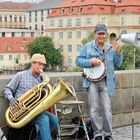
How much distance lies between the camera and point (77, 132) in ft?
22.2

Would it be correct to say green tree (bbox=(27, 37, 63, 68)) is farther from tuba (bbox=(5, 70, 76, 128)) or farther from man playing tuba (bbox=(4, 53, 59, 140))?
tuba (bbox=(5, 70, 76, 128))

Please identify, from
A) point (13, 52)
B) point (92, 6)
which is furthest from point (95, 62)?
point (13, 52)

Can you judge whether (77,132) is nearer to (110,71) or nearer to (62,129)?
(62,129)

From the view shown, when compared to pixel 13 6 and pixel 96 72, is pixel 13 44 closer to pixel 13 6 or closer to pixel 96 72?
pixel 13 6

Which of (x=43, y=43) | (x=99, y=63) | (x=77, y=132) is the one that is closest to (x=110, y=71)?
(x=99, y=63)

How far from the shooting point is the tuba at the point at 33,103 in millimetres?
5875

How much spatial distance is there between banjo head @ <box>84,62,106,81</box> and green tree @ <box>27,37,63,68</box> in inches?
3826

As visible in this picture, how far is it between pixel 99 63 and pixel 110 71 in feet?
0.54

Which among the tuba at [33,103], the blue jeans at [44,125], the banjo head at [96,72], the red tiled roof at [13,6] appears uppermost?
the red tiled roof at [13,6]

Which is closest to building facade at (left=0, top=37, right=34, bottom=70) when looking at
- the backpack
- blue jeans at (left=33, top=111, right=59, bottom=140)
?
the backpack

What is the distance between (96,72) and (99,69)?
48mm

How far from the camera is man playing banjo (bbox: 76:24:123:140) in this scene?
6602 mm

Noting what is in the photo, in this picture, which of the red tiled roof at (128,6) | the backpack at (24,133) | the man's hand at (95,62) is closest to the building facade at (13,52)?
the red tiled roof at (128,6)

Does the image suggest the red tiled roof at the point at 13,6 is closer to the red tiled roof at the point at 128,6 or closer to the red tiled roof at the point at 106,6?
the red tiled roof at the point at 106,6
